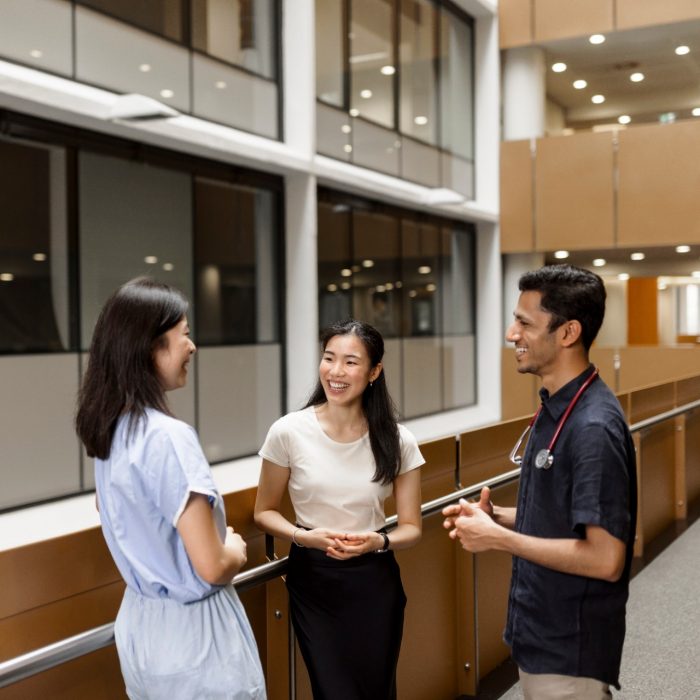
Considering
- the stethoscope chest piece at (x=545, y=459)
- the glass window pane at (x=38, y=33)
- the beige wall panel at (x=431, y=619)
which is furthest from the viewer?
the glass window pane at (x=38, y=33)

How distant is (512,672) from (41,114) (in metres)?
7.57

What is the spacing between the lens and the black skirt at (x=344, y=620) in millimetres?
2955

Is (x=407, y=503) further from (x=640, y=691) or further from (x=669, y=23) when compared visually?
(x=669, y=23)

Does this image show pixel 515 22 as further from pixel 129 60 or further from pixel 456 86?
pixel 129 60

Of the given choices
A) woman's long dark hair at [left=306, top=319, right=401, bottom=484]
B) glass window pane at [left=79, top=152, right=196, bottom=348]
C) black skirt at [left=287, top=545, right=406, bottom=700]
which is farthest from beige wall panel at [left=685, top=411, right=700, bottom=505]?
black skirt at [left=287, top=545, right=406, bottom=700]

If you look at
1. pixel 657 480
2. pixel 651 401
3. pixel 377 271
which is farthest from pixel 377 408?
pixel 377 271

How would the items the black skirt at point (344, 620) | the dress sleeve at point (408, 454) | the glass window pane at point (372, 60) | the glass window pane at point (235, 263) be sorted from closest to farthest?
1. the black skirt at point (344, 620)
2. the dress sleeve at point (408, 454)
3. the glass window pane at point (235, 263)
4. the glass window pane at point (372, 60)

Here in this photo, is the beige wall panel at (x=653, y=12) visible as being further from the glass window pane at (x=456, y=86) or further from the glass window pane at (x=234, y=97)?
the glass window pane at (x=234, y=97)

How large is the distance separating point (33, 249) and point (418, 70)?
32.1 ft

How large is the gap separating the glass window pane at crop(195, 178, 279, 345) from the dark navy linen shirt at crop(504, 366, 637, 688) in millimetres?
9774

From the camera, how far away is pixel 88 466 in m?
10.4

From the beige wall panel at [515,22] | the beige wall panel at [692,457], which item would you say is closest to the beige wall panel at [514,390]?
the beige wall panel at [515,22]

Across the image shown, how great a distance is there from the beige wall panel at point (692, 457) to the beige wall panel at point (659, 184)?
9.23 metres

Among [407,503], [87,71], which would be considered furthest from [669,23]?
[407,503]
